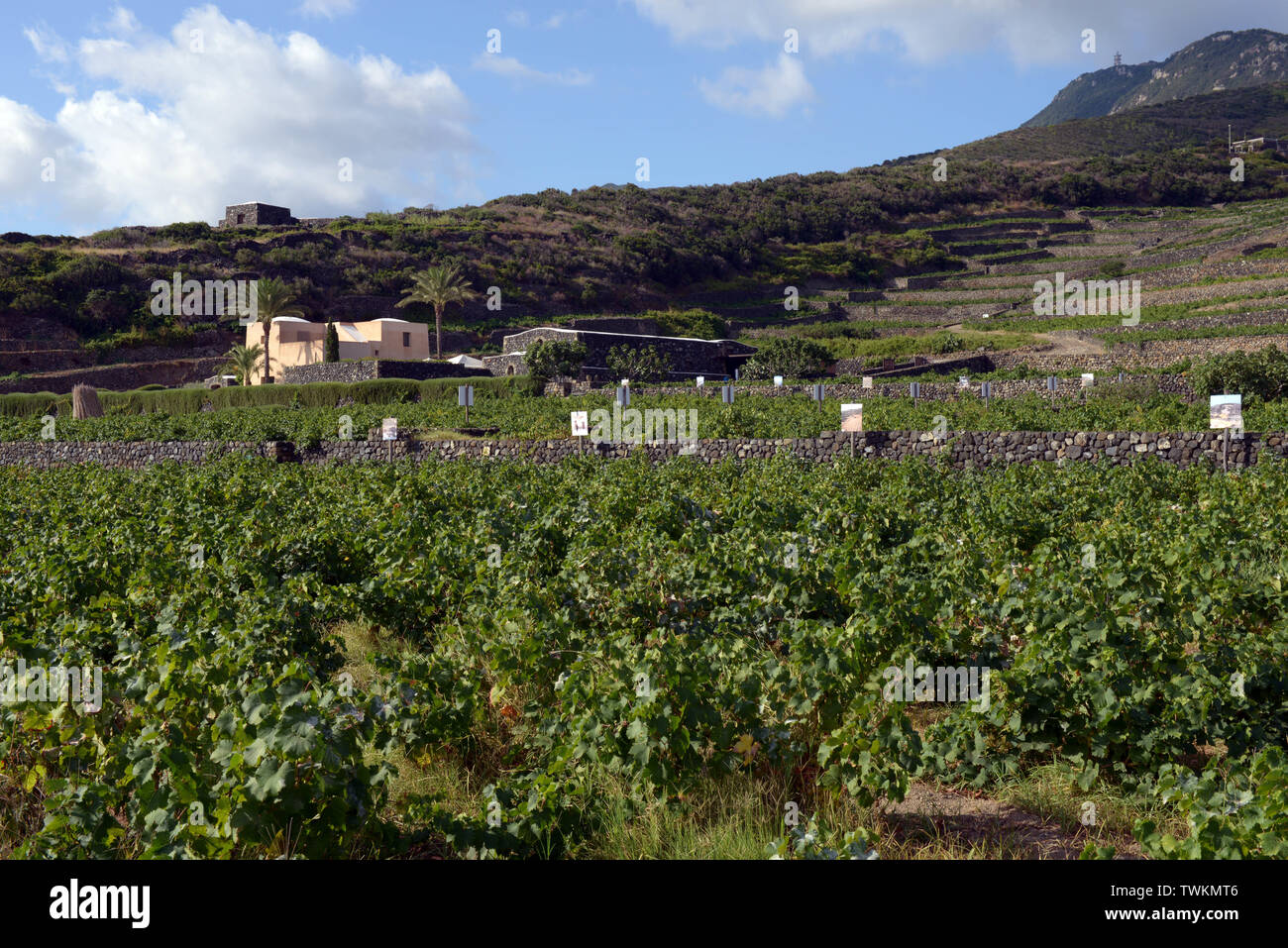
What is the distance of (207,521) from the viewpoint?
1156 centimetres

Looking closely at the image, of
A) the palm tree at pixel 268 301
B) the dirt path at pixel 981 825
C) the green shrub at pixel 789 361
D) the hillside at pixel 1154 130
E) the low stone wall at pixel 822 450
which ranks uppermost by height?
the hillside at pixel 1154 130

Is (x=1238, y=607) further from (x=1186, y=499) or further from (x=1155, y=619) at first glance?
(x=1186, y=499)

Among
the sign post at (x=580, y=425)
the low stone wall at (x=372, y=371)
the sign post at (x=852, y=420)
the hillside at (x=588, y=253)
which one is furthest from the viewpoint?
the hillside at (x=588, y=253)

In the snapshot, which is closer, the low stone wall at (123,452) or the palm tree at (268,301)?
the low stone wall at (123,452)

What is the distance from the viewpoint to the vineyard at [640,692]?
412 centimetres

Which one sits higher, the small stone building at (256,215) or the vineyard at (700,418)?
the small stone building at (256,215)

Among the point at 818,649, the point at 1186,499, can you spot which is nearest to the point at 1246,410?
the point at 1186,499

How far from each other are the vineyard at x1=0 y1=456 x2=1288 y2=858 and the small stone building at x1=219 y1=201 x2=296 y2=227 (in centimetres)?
8555

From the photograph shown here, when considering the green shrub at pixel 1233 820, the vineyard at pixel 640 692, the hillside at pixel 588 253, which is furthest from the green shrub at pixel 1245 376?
the hillside at pixel 588 253

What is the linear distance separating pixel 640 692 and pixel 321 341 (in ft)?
154

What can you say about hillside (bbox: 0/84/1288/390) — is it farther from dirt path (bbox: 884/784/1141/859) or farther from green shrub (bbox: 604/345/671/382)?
dirt path (bbox: 884/784/1141/859)

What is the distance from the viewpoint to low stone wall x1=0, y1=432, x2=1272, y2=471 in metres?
16.2

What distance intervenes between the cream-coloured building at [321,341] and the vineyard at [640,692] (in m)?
39.4

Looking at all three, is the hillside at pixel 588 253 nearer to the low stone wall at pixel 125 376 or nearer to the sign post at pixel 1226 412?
the low stone wall at pixel 125 376
